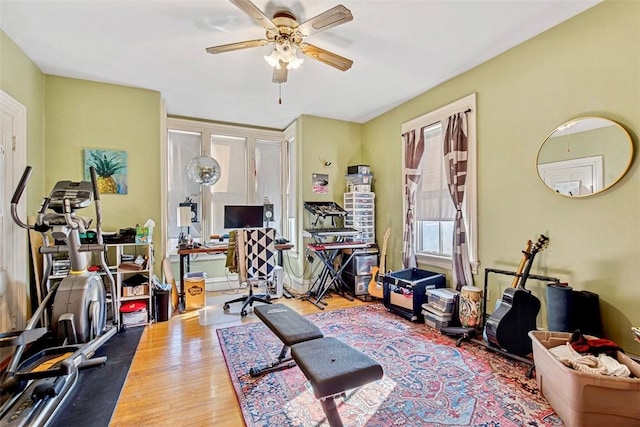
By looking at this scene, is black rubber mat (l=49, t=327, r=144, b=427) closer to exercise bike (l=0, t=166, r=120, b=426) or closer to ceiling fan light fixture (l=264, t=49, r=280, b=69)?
exercise bike (l=0, t=166, r=120, b=426)

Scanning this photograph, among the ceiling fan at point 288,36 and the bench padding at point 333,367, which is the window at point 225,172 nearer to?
the ceiling fan at point 288,36

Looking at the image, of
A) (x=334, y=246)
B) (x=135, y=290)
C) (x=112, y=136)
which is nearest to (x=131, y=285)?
(x=135, y=290)

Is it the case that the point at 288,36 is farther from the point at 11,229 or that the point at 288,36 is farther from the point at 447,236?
the point at 11,229

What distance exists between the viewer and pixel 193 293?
12.5 ft

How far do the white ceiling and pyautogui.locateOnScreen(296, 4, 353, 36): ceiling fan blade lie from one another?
0.21m

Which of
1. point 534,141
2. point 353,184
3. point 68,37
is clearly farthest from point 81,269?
Answer: point 534,141

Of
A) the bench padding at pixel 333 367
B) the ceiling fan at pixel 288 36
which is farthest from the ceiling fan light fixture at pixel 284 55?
the bench padding at pixel 333 367

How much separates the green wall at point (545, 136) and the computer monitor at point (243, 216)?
3025 millimetres

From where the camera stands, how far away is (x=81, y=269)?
8.43ft

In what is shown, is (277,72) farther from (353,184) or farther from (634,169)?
(634,169)

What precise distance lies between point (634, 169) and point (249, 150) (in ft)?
15.4

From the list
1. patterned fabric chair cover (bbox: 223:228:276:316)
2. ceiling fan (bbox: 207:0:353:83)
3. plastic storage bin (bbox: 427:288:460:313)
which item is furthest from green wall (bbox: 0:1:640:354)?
ceiling fan (bbox: 207:0:353:83)

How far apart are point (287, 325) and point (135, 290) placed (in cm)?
216

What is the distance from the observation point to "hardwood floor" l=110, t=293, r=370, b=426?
178 centimetres
